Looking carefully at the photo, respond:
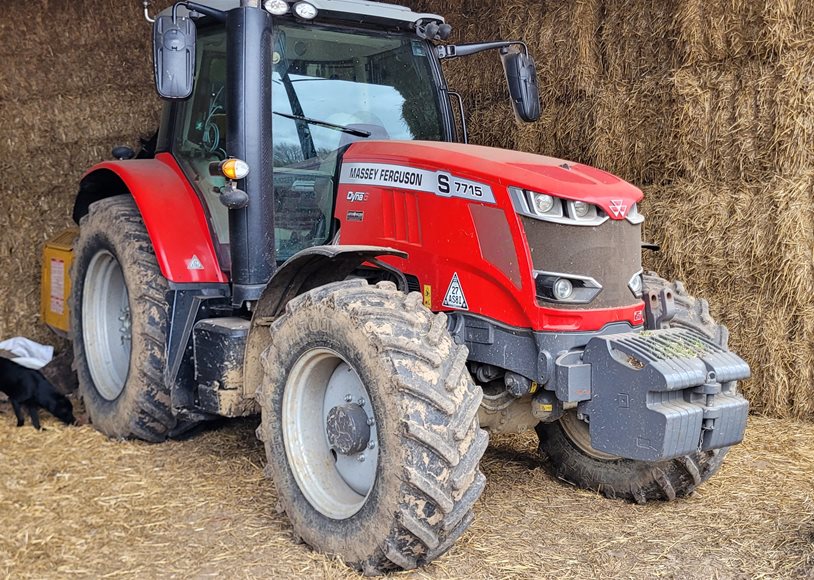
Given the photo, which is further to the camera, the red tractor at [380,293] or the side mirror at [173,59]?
the side mirror at [173,59]

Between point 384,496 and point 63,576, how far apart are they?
4.04ft

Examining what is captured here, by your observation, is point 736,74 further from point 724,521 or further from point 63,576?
point 63,576

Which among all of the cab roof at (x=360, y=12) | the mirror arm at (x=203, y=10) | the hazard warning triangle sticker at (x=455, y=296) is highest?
the cab roof at (x=360, y=12)

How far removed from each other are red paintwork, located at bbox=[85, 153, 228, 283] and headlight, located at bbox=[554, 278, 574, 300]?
1753mm

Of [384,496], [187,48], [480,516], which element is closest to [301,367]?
[384,496]

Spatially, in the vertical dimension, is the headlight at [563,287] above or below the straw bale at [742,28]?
below

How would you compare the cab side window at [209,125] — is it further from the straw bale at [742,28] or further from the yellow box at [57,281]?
the straw bale at [742,28]

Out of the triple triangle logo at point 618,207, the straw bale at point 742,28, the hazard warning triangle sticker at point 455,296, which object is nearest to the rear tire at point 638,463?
the triple triangle logo at point 618,207

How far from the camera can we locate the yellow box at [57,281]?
5.89 m

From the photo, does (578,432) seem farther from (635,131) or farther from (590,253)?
(635,131)

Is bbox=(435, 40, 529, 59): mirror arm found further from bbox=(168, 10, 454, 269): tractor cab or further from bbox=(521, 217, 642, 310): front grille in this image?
bbox=(521, 217, 642, 310): front grille

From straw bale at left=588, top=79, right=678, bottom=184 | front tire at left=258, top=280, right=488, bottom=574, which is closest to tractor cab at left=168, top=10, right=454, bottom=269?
front tire at left=258, top=280, right=488, bottom=574

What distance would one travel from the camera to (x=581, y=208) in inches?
142

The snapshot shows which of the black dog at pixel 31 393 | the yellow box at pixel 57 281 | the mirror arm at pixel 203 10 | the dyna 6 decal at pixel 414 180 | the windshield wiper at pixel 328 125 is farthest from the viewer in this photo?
the yellow box at pixel 57 281
